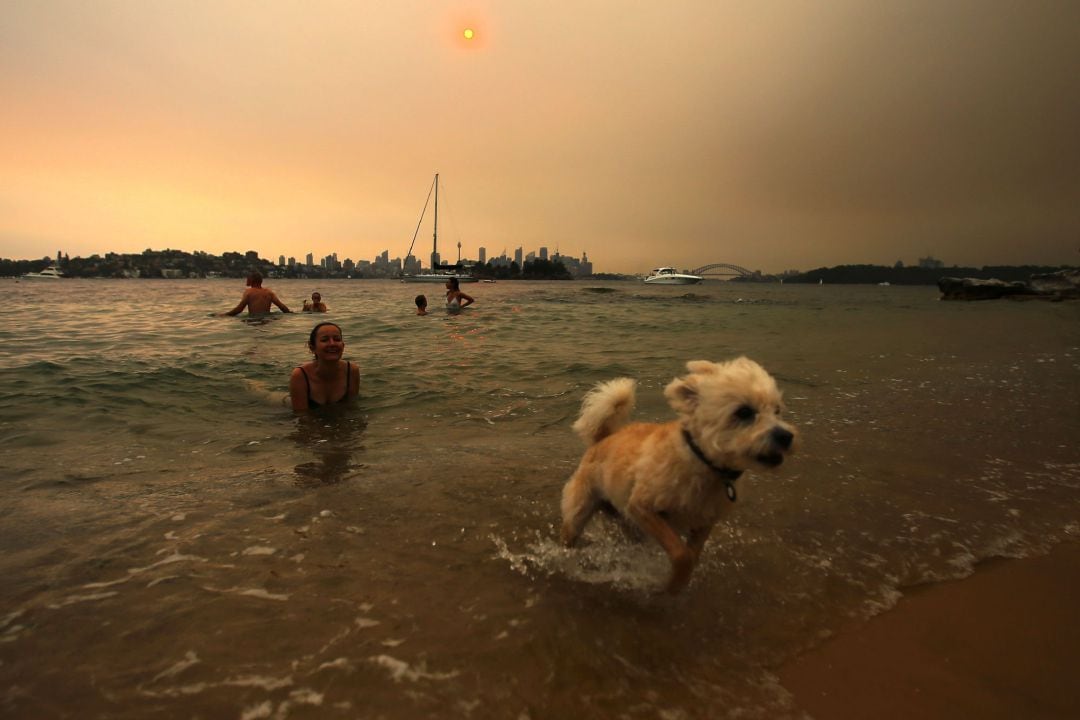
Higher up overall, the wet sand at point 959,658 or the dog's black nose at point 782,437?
the dog's black nose at point 782,437

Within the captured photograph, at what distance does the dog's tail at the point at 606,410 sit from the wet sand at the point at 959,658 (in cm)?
177

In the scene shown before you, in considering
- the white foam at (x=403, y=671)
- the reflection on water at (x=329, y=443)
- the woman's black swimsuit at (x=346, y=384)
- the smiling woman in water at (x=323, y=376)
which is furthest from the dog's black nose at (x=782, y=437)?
the woman's black swimsuit at (x=346, y=384)

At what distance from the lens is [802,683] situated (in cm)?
251

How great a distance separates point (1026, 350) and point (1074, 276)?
44794mm

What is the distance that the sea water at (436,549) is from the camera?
2.46m

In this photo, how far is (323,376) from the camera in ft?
26.4

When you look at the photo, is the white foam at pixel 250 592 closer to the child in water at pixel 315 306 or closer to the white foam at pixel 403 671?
the white foam at pixel 403 671

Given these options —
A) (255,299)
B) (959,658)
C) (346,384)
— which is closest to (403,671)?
(959,658)

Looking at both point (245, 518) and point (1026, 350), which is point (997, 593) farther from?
point (1026, 350)

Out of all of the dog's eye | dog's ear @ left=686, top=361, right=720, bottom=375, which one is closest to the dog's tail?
dog's ear @ left=686, top=361, right=720, bottom=375

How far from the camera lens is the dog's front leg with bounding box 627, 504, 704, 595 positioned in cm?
286

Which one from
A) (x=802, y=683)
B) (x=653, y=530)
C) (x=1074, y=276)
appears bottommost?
(x=802, y=683)

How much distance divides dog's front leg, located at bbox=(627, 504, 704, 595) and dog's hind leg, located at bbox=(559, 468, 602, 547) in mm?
541

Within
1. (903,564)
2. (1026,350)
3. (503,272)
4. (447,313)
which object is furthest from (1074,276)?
(503,272)
